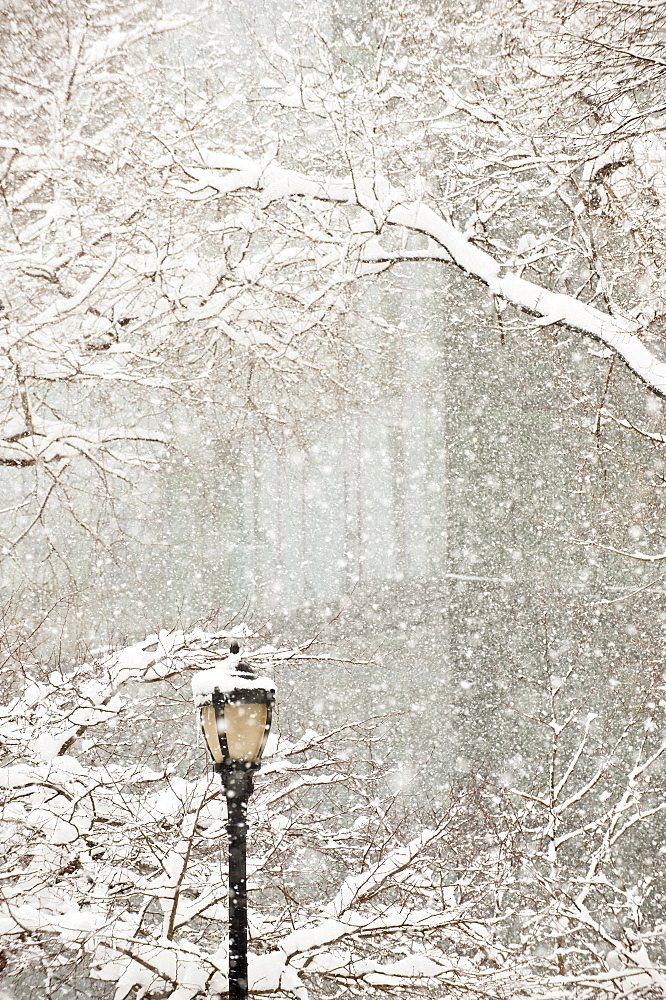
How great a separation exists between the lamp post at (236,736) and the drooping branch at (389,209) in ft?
13.7

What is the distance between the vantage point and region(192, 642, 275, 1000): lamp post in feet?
15.2

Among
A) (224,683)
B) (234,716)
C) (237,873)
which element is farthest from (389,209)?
(237,873)

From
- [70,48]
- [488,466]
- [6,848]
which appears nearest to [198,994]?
[6,848]

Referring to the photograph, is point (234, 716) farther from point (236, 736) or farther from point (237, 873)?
point (237, 873)

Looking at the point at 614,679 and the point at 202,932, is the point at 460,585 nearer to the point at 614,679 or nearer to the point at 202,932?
the point at 614,679

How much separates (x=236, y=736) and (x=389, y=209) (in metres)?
4.80

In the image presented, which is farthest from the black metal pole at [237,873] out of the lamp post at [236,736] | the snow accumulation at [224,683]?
the snow accumulation at [224,683]

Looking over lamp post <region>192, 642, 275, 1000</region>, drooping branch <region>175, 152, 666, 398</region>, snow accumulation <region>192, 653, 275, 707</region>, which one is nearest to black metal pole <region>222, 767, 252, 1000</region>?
lamp post <region>192, 642, 275, 1000</region>

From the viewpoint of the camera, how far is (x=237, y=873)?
4.84 metres

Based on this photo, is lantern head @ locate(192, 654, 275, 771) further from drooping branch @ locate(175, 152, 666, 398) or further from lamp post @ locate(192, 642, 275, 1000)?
drooping branch @ locate(175, 152, 666, 398)

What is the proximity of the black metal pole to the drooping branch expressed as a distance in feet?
14.6

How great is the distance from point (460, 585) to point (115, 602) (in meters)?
7.02

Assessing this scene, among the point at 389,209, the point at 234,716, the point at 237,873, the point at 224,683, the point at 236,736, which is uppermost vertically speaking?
the point at 389,209

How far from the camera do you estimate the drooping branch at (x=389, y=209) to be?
7516mm
